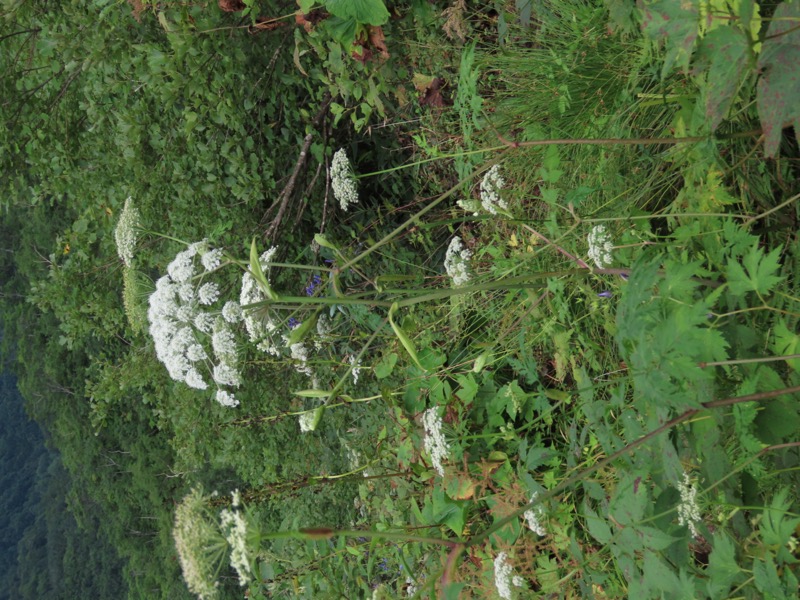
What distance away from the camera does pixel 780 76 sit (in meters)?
1.02

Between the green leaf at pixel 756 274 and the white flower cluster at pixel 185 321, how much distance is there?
4.44 ft

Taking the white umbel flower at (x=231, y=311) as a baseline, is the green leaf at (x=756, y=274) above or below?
above

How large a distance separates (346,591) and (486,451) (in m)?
0.78

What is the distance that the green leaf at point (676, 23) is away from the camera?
109 centimetres

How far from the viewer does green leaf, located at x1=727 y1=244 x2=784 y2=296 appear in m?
1.13

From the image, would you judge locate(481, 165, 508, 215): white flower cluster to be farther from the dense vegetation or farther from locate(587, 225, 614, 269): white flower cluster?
locate(587, 225, 614, 269): white flower cluster

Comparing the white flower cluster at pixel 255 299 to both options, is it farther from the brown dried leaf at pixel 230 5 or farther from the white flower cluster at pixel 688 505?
the white flower cluster at pixel 688 505

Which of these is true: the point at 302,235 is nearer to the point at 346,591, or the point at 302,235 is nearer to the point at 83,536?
the point at 346,591

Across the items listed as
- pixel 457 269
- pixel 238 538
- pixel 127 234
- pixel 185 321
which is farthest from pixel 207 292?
pixel 238 538

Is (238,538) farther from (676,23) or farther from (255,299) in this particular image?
(676,23)

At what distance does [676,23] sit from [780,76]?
183 millimetres

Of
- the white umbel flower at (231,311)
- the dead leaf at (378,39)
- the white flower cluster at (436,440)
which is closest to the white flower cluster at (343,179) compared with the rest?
the dead leaf at (378,39)

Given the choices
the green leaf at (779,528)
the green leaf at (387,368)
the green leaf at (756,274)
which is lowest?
the green leaf at (387,368)

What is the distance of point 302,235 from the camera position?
3.24 meters
